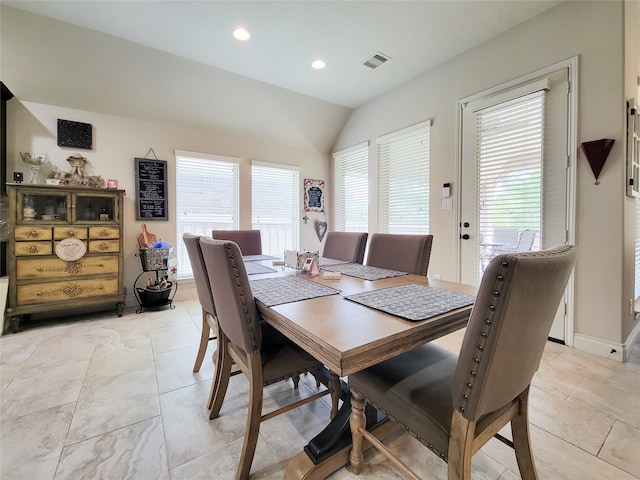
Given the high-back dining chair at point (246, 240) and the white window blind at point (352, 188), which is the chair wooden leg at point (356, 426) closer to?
the high-back dining chair at point (246, 240)

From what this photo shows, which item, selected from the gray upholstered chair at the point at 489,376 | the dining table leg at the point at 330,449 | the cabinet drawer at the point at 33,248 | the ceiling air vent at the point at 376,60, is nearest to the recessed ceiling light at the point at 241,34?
the ceiling air vent at the point at 376,60

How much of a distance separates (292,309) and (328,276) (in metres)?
0.61

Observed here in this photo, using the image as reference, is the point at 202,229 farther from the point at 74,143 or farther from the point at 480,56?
the point at 480,56

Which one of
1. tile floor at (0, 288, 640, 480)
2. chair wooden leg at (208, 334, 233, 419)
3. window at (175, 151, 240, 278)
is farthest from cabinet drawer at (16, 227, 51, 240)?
chair wooden leg at (208, 334, 233, 419)

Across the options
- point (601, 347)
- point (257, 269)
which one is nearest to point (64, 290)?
point (257, 269)

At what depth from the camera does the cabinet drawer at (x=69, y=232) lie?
9.15 ft

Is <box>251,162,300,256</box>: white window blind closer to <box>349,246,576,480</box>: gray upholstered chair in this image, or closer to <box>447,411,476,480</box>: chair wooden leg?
<box>349,246,576,480</box>: gray upholstered chair

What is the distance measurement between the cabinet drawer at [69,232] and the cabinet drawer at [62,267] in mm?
232

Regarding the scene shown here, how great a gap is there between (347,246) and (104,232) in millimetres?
2640

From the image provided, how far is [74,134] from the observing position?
3111mm

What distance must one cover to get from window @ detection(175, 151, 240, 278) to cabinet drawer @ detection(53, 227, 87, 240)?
1.04 metres

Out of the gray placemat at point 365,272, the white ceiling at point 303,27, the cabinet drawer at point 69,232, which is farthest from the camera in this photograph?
the cabinet drawer at point 69,232

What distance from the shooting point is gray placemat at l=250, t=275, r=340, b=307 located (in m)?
1.22

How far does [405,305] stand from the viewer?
1133 millimetres
